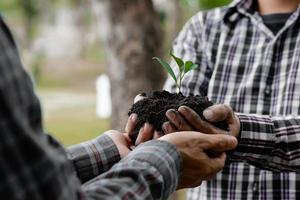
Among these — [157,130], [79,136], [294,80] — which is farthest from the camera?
[79,136]

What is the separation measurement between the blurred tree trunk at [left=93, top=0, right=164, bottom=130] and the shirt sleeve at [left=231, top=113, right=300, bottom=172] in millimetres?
1271

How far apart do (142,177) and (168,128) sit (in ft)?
1.14

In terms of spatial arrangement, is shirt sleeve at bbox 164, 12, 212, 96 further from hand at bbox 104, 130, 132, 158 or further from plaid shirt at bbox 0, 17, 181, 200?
plaid shirt at bbox 0, 17, 181, 200

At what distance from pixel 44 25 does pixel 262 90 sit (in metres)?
27.3

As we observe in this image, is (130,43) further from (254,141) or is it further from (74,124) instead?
(74,124)

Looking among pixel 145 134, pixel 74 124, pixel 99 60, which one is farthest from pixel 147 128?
pixel 99 60

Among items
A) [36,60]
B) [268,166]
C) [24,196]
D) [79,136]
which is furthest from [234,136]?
[36,60]

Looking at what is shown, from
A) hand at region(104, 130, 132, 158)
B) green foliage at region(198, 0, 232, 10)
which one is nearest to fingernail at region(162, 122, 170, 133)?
hand at region(104, 130, 132, 158)

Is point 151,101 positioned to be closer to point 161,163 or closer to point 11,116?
point 161,163

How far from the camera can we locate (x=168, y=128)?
1.38 meters

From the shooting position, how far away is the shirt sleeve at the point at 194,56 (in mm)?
1905

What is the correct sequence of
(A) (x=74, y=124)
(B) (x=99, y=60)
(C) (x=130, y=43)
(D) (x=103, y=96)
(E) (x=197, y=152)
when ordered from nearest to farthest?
1. (E) (x=197, y=152)
2. (C) (x=130, y=43)
3. (D) (x=103, y=96)
4. (A) (x=74, y=124)
5. (B) (x=99, y=60)

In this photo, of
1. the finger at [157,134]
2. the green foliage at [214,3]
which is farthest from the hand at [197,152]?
the green foliage at [214,3]

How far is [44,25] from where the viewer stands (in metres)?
28.5
